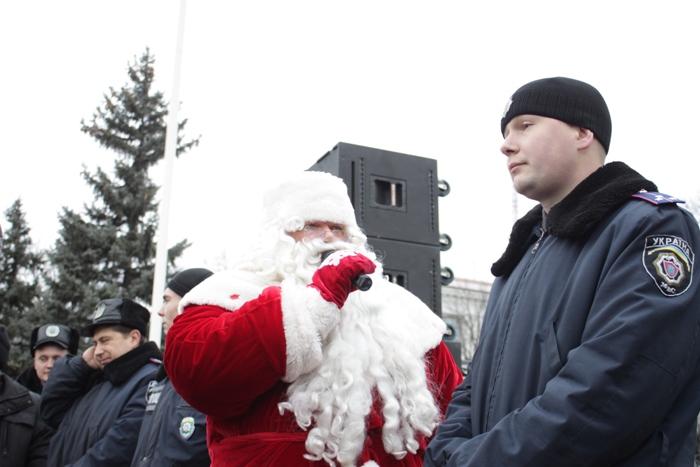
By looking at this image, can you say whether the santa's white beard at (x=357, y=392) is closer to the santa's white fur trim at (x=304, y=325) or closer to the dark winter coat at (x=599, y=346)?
the santa's white fur trim at (x=304, y=325)

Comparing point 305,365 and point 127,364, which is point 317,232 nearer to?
point 305,365

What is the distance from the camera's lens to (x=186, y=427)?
3400mm

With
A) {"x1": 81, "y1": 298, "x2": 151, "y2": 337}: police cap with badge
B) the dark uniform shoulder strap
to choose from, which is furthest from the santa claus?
{"x1": 81, "y1": 298, "x2": 151, "y2": 337}: police cap with badge

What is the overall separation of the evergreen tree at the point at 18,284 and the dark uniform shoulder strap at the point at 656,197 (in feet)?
55.0

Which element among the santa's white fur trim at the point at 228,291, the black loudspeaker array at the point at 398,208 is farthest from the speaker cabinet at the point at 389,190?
the santa's white fur trim at the point at 228,291

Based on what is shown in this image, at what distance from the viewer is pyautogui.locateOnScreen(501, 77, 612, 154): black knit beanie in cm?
195

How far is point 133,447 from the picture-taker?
158 inches

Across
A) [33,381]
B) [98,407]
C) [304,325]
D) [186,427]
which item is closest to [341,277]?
[304,325]

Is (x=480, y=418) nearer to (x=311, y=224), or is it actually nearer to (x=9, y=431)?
(x=311, y=224)

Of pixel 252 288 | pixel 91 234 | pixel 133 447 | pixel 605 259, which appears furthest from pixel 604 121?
pixel 91 234

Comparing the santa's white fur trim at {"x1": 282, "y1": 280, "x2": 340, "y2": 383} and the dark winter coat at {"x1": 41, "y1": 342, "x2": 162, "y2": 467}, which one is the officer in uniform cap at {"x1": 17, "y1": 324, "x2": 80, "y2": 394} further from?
the santa's white fur trim at {"x1": 282, "y1": 280, "x2": 340, "y2": 383}

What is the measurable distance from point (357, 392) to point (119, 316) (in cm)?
262

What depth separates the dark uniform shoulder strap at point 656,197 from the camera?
1.67 metres

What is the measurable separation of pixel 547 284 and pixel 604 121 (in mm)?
551
